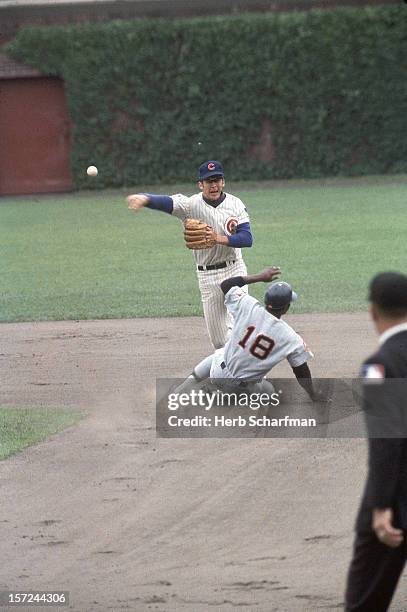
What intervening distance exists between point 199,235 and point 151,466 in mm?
2483

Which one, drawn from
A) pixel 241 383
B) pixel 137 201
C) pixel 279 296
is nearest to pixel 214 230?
pixel 137 201

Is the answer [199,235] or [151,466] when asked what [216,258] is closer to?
[199,235]

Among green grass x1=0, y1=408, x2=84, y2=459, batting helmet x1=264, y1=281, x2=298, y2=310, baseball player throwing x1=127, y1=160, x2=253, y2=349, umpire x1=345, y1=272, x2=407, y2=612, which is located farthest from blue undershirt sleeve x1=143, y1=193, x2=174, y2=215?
umpire x1=345, y1=272, x2=407, y2=612

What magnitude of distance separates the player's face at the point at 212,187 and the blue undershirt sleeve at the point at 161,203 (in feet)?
1.14

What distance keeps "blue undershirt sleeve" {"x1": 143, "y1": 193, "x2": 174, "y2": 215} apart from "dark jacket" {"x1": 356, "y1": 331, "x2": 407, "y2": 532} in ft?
18.2

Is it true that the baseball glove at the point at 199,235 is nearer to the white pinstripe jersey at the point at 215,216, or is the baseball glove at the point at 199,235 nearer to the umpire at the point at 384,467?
the white pinstripe jersey at the point at 215,216

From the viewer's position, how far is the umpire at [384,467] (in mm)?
4148

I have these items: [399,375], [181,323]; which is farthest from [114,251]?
[399,375]

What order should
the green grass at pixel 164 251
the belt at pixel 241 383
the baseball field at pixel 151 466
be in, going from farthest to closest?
1. the green grass at pixel 164 251
2. the belt at pixel 241 383
3. the baseball field at pixel 151 466

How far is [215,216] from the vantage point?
32.8 feet

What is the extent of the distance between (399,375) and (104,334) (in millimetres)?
8795

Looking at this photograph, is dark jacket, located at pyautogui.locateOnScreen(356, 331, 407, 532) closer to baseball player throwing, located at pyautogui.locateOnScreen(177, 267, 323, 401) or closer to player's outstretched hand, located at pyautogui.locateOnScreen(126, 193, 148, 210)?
baseball player throwing, located at pyautogui.locateOnScreen(177, 267, 323, 401)

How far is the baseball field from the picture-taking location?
5758mm

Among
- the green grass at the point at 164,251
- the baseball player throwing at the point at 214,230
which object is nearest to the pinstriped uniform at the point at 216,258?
the baseball player throwing at the point at 214,230
